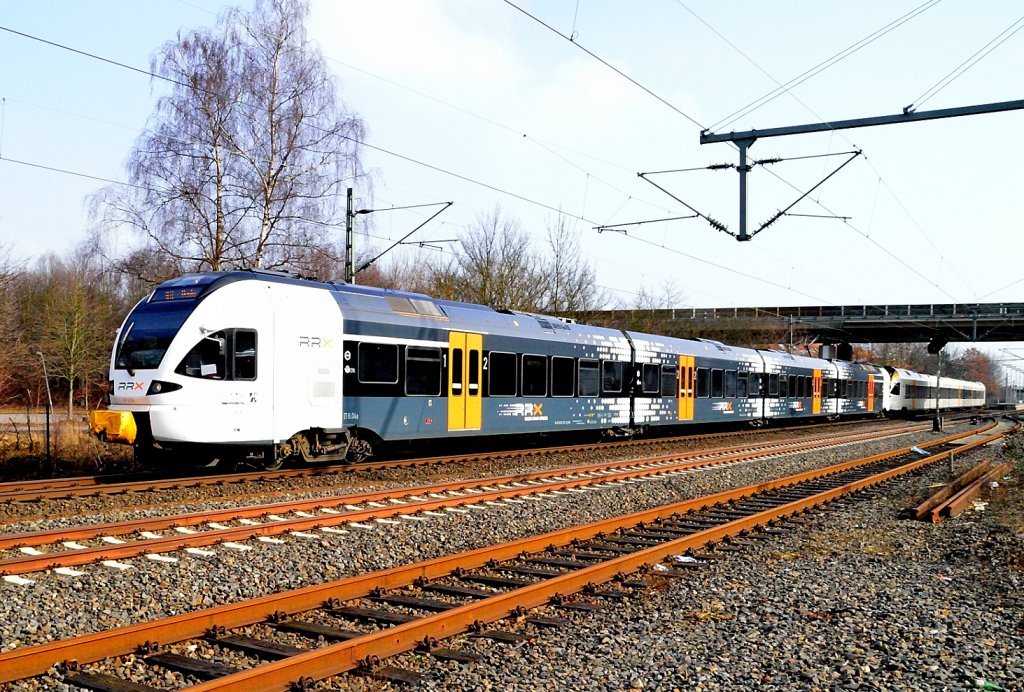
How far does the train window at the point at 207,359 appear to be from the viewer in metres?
12.4

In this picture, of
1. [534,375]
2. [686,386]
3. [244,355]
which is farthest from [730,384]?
[244,355]

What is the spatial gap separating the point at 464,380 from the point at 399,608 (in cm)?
1091

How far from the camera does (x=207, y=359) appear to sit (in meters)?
12.5

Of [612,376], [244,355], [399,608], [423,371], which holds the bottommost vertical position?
[399,608]

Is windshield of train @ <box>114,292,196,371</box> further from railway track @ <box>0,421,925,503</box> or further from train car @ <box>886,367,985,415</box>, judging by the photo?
train car @ <box>886,367,985,415</box>

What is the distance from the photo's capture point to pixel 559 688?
5.06m

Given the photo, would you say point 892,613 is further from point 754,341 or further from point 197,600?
point 754,341

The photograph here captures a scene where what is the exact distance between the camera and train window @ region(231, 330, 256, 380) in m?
12.8

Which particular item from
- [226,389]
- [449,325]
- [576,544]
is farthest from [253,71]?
[576,544]

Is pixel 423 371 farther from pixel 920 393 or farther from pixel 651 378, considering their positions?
pixel 920 393

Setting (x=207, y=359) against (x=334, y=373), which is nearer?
(x=207, y=359)

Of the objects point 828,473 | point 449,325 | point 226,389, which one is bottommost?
point 828,473

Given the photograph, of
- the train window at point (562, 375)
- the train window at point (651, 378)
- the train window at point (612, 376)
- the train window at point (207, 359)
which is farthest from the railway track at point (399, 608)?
the train window at point (651, 378)

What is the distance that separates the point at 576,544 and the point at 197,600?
399 cm
